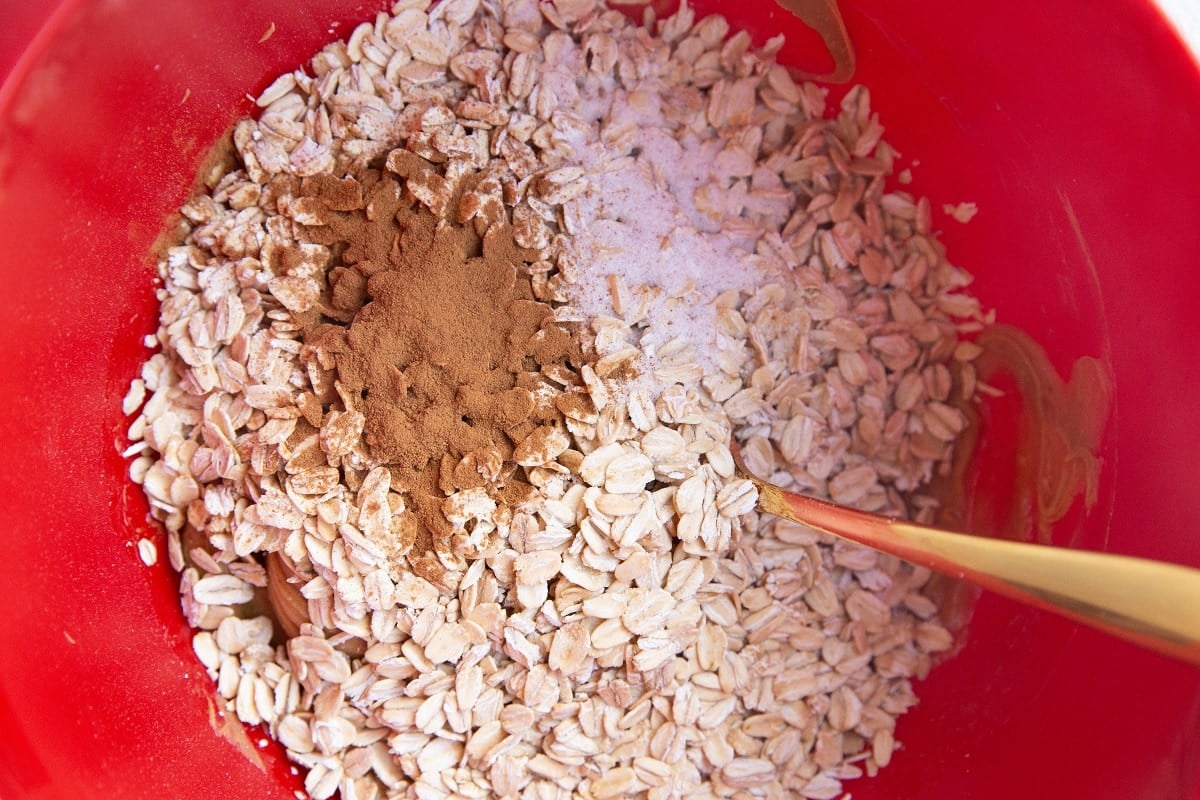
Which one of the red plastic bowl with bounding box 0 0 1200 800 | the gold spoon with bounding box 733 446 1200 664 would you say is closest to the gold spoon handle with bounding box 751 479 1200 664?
the gold spoon with bounding box 733 446 1200 664

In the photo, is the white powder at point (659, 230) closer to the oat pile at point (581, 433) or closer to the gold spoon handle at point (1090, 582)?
the oat pile at point (581, 433)

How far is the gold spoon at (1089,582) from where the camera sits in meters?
0.66

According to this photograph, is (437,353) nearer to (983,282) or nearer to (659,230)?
(659,230)

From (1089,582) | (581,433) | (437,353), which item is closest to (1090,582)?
(1089,582)

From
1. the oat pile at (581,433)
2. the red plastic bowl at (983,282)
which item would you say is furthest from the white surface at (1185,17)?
the oat pile at (581,433)

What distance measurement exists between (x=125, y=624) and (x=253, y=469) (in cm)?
22

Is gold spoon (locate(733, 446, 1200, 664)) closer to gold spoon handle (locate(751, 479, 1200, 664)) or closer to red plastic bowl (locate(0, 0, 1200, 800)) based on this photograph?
gold spoon handle (locate(751, 479, 1200, 664))

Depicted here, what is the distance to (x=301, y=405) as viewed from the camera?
100cm

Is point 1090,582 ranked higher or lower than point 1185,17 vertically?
lower

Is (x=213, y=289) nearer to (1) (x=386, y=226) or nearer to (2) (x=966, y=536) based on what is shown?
(1) (x=386, y=226)

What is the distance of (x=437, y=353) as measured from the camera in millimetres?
988

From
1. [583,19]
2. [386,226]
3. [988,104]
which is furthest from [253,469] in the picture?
[988,104]

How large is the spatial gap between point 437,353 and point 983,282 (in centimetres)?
66

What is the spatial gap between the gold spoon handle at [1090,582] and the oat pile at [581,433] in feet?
0.94
